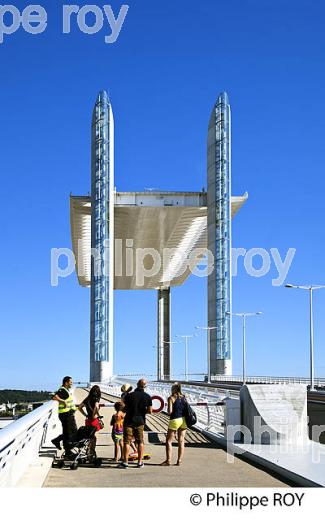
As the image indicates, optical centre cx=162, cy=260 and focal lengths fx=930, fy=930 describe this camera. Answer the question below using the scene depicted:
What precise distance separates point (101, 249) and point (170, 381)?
32933 mm

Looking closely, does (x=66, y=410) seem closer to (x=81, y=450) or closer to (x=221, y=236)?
(x=81, y=450)

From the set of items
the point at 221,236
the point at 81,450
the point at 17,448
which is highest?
the point at 221,236

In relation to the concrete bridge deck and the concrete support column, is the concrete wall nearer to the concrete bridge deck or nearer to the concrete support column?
the concrete bridge deck

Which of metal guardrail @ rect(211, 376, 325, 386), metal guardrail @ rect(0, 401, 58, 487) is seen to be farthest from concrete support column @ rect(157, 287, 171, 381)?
metal guardrail @ rect(0, 401, 58, 487)

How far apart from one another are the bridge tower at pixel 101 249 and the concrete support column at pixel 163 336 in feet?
155

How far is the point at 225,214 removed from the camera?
8612cm

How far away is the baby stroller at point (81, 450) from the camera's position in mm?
13852

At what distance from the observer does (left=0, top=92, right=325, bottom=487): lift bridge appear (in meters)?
12.5

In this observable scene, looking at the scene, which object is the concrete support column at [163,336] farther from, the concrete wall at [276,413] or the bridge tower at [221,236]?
the concrete wall at [276,413]

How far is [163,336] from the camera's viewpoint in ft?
439

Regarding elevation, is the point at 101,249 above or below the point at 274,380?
above

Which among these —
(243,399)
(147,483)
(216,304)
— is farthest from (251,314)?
(147,483)

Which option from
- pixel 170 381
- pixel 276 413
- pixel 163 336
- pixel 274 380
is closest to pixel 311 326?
pixel 274 380

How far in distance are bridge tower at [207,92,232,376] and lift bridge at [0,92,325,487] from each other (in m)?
0.09
